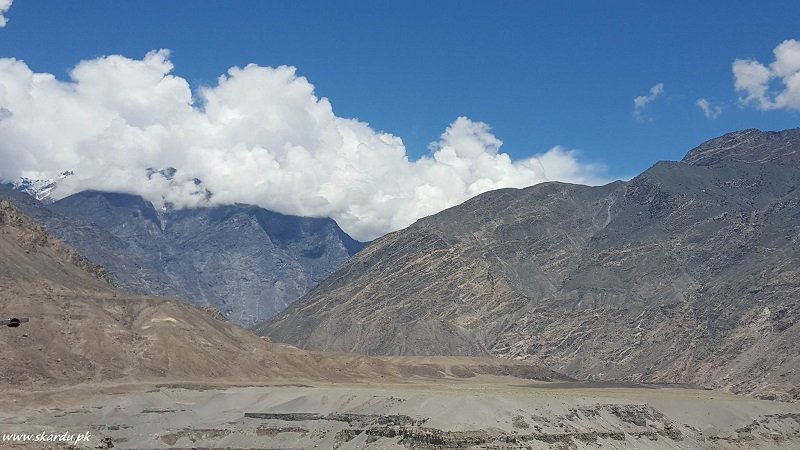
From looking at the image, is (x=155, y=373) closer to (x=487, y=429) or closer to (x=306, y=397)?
(x=306, y=397)

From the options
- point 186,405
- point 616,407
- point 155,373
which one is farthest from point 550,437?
point 155,373

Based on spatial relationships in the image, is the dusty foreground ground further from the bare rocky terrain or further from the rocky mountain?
the rocky mountain

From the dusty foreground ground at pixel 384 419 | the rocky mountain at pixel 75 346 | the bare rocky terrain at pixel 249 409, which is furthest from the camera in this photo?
the rocky mountain at pixel 75 346

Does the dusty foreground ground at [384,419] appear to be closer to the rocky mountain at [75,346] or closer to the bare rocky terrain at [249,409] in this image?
the bare rocky terrain at [249,409]

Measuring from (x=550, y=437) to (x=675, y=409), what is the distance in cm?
3737

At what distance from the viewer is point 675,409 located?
152 metres

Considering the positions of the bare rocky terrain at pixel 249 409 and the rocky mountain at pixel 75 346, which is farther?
the rocky mountain at pixel 75 346

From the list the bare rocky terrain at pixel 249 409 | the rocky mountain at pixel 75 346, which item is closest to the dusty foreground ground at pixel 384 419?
the bare rocky terrain at pixel 249 409

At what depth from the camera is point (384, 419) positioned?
5148 inches

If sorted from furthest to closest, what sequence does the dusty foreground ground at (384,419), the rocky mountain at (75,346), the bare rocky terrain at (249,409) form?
1. the rocky mountain at (75,346)
2. the bare rocky terrain at (249,409)
3. the dusty foreground ground at (384,419)

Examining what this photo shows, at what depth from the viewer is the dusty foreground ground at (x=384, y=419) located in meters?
125

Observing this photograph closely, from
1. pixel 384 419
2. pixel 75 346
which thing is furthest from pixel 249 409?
pixel 75 346

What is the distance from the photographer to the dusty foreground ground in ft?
412

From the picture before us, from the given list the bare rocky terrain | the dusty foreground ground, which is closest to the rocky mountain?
the bare rocky terrain
